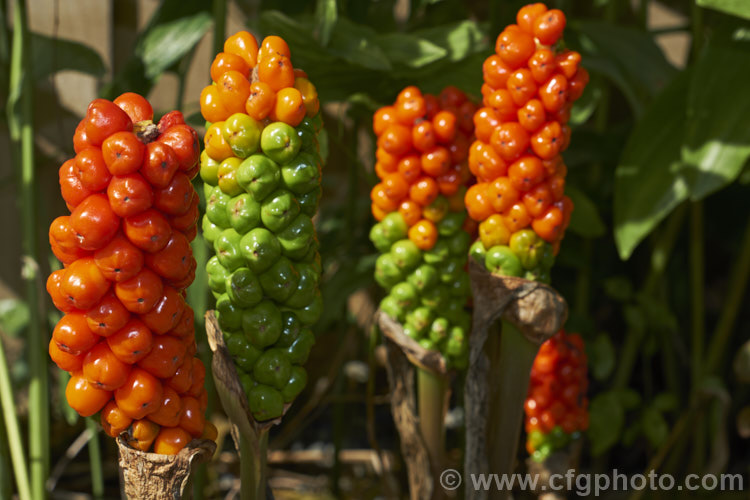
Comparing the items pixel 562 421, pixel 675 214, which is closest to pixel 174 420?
pixel 562 421

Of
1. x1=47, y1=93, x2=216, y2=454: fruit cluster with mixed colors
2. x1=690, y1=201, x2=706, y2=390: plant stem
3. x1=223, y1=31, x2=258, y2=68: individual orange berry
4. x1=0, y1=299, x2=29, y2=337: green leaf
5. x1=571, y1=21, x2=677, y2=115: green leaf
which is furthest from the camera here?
x1=0, y1=299, x2=29, y2=337: green leaf

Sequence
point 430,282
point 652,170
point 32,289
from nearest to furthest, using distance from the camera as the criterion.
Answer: point 430,282
point 32,289
point 652,170

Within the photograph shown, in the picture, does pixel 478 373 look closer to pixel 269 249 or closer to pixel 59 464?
pixel 269 249

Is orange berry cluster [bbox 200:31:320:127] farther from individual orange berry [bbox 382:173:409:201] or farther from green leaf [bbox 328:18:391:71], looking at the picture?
green leaf [bbox 328:18:391:71]

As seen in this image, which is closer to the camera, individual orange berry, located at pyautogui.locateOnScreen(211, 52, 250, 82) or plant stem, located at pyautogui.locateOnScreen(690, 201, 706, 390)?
individual orange berry, located at pyautogui.locateOnScreen(211, 52, 250, 82)

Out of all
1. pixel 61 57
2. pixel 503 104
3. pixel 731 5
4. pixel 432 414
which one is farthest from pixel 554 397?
pixel 61 57

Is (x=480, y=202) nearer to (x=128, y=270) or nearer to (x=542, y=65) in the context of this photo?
(x=542, y=65)

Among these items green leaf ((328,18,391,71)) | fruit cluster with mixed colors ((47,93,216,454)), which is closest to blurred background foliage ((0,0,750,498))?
green leaf ((328,18,391,71))
